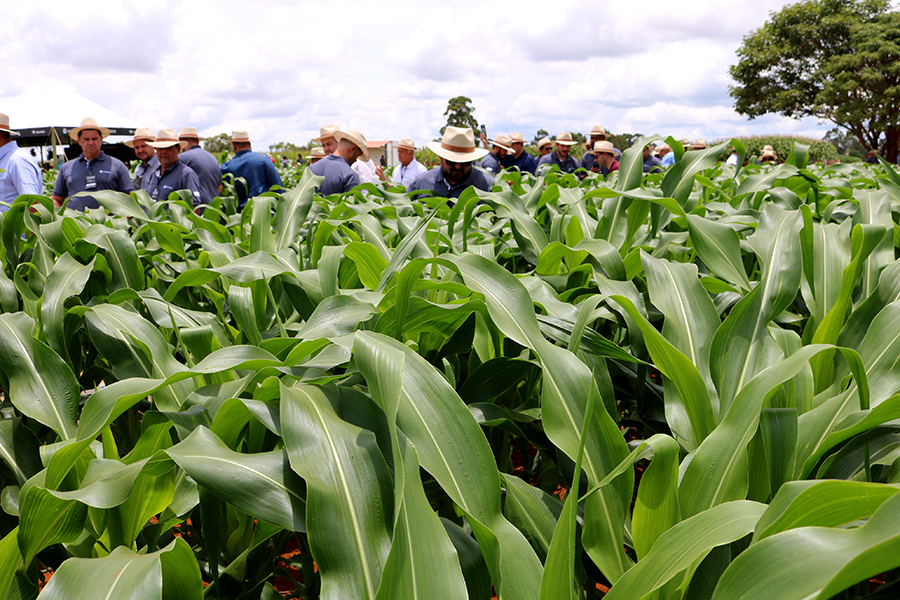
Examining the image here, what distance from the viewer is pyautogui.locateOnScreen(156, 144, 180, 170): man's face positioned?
6477 mm

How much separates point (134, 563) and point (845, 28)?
154ft

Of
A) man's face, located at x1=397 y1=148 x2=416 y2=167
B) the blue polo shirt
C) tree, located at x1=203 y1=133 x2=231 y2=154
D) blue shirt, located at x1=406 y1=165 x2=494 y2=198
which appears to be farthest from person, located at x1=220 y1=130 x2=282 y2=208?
tree, located at x1=203 y1=133 x2=231 y2=154

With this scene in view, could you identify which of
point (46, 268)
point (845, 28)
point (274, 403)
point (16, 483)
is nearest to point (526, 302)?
point (274, 403)

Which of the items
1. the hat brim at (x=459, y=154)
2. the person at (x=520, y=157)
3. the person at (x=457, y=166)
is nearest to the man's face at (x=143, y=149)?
the person at (x=520, y=157)

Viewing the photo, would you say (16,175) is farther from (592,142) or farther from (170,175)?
(592,142)

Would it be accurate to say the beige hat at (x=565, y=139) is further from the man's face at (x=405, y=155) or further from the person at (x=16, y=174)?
the person at (x=16, y=174)

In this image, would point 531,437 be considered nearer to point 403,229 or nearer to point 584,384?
point 584,384

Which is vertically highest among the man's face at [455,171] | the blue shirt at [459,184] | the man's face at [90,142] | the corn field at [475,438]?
the man's face at [90,142]

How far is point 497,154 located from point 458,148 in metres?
5.42

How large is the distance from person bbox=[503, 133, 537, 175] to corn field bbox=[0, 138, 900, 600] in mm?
8432

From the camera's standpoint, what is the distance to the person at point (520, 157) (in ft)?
32.4

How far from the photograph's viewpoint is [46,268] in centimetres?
189

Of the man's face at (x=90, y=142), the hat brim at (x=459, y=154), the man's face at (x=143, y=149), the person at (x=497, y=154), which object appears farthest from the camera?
the person at (x=497, y=154)

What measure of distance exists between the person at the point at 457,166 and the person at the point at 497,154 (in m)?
4.33
